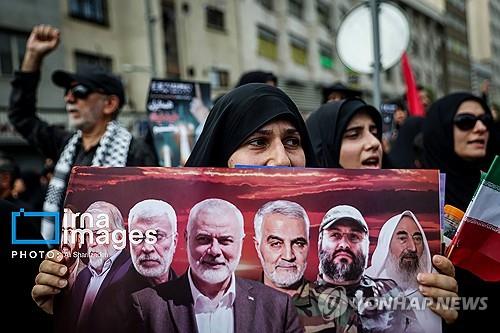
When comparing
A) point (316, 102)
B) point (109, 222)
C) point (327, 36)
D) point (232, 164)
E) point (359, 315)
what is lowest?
point (359, 315)

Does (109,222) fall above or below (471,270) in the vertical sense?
above

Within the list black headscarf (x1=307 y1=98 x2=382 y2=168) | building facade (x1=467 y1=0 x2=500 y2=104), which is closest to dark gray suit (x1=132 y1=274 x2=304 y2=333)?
black headscarf (x1=307 y1=98 x2=382 y2=168)

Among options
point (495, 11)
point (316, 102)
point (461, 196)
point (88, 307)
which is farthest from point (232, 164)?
point (495, 11)

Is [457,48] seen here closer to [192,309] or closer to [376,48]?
[376,48]

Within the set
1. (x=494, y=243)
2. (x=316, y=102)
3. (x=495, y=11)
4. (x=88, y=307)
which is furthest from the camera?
(x=495, y=11)

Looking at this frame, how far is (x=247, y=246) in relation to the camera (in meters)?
1.66

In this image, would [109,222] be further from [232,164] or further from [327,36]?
[327,36]

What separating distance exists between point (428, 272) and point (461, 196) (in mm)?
1591

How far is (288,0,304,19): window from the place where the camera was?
3466 cm

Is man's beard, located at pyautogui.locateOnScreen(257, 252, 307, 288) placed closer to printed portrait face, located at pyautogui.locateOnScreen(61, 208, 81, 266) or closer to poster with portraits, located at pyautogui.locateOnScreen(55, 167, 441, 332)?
poster with portraits, located at pyautogui.locateOnScreen(55, 167, 441, 332)

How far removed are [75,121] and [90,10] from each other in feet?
65.4

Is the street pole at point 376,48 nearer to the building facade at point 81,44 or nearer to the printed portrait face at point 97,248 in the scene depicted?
the printed portrait face at point 97,248

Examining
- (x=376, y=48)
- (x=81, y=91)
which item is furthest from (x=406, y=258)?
(x=376, y=48)

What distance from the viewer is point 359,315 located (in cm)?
166
